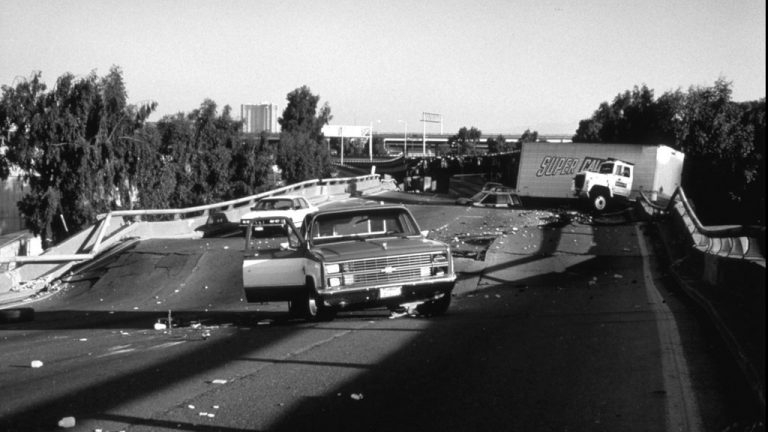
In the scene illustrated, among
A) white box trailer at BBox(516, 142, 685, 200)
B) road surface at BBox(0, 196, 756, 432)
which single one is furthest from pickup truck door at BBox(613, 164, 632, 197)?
road surface at BBox(0, 196, 756, 432)

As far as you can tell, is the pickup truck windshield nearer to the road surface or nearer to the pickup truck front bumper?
the road surface

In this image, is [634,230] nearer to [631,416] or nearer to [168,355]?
[168,355]

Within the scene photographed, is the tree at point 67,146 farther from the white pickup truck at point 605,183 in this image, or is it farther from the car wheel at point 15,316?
the white pickup truck at point 605,183

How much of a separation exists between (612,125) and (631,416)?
3712 inches

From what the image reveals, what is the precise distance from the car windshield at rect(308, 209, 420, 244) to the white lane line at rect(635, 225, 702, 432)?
13.5 feet

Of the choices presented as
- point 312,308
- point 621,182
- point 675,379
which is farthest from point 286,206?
point 675,379

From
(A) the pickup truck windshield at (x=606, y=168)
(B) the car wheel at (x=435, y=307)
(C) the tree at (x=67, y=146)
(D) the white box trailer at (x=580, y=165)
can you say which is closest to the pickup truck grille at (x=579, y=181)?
(D) the white box trailer at (x=580, y=165)

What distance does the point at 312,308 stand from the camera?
45.9ft

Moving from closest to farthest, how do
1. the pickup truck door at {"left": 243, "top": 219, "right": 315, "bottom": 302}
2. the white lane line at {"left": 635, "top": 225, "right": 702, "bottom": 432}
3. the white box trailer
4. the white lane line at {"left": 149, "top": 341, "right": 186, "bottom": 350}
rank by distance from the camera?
the white lane line at {"left": 635, "top": 225, "right": 702, "bottom": 432} < the white lane line at {"left": 149, "top": 341, "right": 186, "bottom": 350} < the pickup truck door at {"left": 243, "top": 219, "right": 315, "bottom": 302} < the white box trailer

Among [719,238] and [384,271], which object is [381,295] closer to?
[384,271]

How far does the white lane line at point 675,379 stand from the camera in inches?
280

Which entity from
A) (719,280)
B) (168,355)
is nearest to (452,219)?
(719,280)

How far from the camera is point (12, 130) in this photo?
36.4m

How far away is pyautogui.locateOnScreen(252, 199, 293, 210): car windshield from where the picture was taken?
3662cm
